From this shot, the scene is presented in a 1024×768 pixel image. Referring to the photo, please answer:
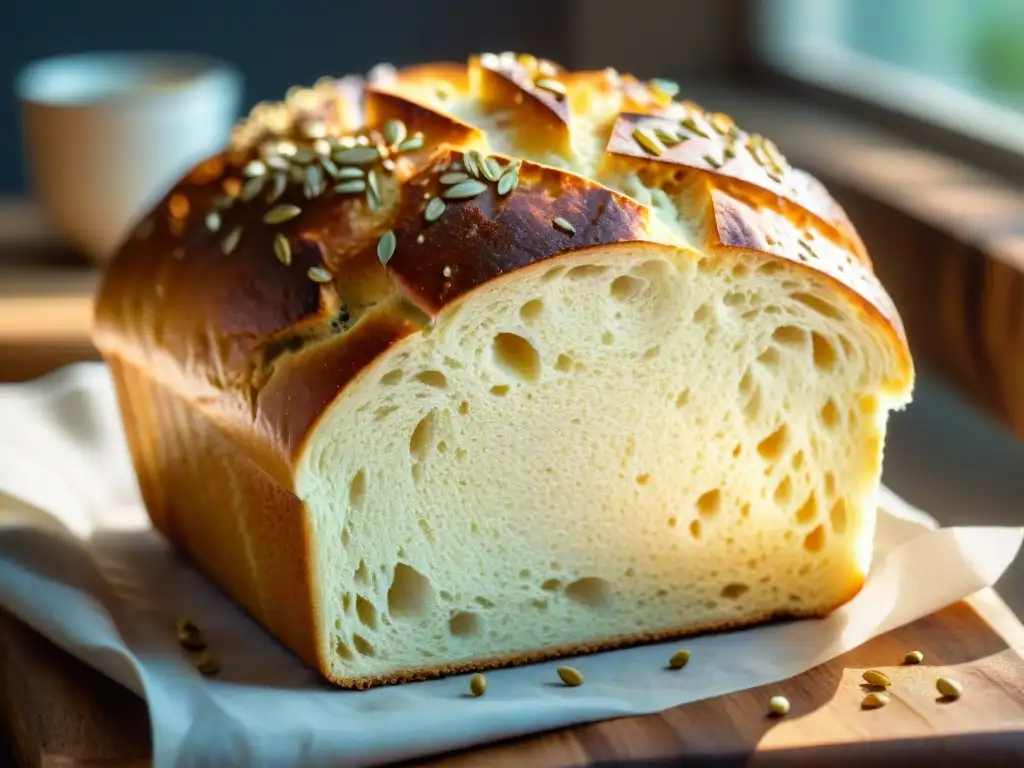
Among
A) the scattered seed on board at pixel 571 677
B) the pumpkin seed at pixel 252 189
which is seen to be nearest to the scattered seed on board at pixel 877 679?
the scattered seed on board at pixel 571 677

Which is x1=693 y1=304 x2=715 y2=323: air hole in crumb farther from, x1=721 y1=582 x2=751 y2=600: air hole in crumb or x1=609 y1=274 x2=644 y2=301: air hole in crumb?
x1=721 y1=582 x2=751 y2=600: air hole in crumb

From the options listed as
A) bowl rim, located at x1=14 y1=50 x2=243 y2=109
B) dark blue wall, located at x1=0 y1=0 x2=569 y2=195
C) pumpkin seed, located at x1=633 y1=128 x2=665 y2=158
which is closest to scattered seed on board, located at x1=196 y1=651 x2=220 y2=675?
pumpkin seed, located at x1=633 y1=128 x2=665 y2=158

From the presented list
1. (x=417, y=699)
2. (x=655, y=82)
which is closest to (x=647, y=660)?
(x=417, y=699)

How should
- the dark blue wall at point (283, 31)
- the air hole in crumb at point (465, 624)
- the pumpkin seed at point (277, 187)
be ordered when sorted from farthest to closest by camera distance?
the dark blue wall at point (283, 31) → the pumpkin seed at point (277, 187) → the air hole in crumb at point (465, 624)

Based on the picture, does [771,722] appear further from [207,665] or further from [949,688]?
[207,665]

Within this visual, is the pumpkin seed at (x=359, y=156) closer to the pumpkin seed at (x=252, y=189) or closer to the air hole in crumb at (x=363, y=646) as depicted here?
the pumpkin seed at (x=252, y=189)

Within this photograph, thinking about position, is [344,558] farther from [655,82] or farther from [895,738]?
[655,82]
